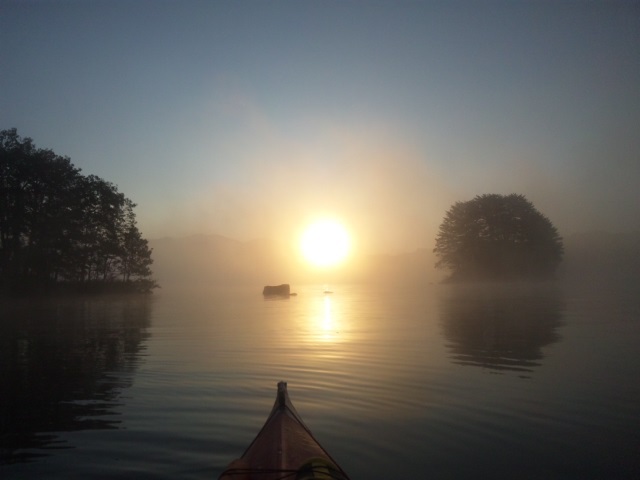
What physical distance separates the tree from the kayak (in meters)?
74.8

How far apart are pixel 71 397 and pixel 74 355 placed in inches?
210

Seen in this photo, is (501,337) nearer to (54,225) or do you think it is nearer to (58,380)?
(58,380)

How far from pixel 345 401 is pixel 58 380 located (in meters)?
6.66

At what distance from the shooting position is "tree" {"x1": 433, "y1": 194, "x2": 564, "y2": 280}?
75875 mm

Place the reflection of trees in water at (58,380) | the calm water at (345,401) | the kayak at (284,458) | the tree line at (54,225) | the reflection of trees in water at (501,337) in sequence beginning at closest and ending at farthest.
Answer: the kayak at (284,458)
the calm water at (345,401)
the reflection of trees in water at (58,380)
the reflection of trees in water at (501,337)
the tree line at (54,225)

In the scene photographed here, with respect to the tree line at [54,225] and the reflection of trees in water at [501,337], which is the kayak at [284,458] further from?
the tree line at [54,225]

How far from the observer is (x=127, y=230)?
53344mm

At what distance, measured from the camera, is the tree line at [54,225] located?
42.7 metres

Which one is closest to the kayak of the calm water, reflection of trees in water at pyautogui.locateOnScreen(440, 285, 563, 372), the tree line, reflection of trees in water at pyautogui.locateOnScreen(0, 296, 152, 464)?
the calm water

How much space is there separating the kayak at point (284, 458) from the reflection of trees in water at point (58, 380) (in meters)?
3.17

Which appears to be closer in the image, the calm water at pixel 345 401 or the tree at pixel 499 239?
the calm water at pixel 345 401

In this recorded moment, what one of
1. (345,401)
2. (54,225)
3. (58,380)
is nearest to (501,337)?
(345,401)

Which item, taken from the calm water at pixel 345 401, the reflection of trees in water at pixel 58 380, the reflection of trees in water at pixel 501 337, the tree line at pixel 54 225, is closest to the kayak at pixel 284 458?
the calm water at pixel 345 401

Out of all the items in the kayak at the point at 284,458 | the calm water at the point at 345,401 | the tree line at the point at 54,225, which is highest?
the tree line at the point at 54,225
